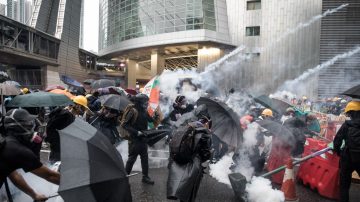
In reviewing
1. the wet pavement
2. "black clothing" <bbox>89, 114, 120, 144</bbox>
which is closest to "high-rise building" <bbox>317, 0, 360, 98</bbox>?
the wet pavement

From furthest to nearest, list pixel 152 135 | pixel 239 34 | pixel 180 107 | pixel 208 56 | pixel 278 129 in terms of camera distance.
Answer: pixel 208 56, pixel 239 34, pixel 180 107, pixel 152 135, pixel 278 129

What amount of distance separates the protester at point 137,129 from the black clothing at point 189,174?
1913 mm

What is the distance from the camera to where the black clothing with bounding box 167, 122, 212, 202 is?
13.0 feet

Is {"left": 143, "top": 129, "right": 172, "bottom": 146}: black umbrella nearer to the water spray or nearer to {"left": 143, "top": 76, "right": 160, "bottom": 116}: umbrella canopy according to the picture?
{"left": 143, "top": 76, "right": 160, "bottom": 116}: umbrella canopy

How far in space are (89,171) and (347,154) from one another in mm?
3940

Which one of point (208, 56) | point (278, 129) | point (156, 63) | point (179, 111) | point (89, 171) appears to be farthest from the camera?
point (156, 63)

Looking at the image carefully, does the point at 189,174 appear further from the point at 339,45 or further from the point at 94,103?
the point at 339,45

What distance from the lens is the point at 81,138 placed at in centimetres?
285

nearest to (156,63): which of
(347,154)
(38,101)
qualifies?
(38,101)

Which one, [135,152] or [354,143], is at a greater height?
[354,143]

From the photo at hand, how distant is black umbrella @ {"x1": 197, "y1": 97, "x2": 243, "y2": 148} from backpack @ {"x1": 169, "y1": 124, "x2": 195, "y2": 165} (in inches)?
68.9

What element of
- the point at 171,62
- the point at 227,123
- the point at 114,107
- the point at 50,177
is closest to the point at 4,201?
the point at 50,177

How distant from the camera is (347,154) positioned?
4781 mm

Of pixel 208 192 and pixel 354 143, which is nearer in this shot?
pixel 354 143
